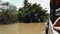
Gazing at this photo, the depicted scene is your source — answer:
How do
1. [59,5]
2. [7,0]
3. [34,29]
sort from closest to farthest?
[59,5]
[34,29]
[7,0]

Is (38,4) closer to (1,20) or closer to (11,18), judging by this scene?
(11,18)

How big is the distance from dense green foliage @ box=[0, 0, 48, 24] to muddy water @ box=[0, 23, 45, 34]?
290mm

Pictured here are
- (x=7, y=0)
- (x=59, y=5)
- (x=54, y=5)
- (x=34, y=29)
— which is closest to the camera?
(x=54, y=5)

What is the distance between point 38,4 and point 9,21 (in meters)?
1.43

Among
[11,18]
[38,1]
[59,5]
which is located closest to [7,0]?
[11,18]

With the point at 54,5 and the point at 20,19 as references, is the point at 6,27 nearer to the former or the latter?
the point at 20,19

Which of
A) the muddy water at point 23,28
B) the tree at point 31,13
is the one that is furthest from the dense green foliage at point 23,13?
the muddy water at point 23,28

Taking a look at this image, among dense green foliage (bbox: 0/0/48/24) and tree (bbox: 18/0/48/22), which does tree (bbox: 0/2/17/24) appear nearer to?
dense green foliage (bbox: 0/0/48/24)

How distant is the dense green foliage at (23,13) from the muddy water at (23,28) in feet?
0.95

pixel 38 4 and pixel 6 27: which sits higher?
pixel 38 4

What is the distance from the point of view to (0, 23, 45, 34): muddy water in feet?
18.7

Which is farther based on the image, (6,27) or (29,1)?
(29,1)

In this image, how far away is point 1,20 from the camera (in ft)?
21.5

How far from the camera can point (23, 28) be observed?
611cm
